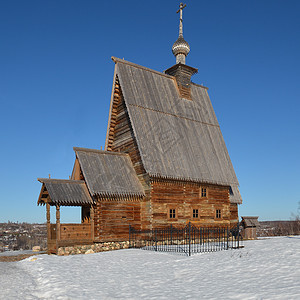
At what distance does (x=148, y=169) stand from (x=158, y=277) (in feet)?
36.0

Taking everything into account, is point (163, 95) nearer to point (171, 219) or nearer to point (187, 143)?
point (187, 143)

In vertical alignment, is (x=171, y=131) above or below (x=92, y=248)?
above

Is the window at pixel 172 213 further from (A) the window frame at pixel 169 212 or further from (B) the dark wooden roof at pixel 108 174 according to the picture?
(B) the dark wooden roof at pixel 108 174

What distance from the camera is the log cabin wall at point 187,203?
23656mm

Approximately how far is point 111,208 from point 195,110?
12716mm

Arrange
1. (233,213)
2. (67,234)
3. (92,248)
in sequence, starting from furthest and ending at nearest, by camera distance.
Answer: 1. (233,213)
2. (92,248)
3. (67,234)

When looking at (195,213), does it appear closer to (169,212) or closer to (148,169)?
(169,212)

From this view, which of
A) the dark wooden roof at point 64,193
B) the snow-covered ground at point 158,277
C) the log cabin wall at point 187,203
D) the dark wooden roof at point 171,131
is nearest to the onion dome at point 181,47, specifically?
the dark wooden roof at point 171,131

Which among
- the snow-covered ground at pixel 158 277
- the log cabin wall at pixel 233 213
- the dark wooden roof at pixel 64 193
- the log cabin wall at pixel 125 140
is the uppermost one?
the log cabin wall at pixel 125 140

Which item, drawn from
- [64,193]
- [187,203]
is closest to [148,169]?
[187,203]

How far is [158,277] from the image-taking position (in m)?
12.5

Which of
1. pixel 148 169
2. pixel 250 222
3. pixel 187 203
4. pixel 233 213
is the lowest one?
pixel 250 222

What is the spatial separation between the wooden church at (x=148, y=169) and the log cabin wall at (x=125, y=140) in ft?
0.22

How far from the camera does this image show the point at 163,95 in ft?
92.6
